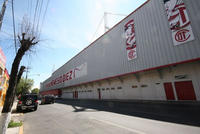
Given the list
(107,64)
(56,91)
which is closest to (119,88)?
(107,64)

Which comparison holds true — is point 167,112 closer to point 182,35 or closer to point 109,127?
point 109,127

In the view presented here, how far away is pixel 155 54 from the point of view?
11594mm

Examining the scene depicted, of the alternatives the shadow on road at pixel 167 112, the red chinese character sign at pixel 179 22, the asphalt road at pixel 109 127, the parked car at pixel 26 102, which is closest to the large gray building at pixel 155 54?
the red chinese character sign at pixel 179 22

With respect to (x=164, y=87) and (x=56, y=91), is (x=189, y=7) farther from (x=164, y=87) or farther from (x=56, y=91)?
(x=56, y=91)

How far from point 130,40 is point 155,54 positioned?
4.36 meters

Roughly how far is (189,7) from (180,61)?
220 inches

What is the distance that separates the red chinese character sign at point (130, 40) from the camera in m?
13.9

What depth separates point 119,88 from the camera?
16812 millimetres

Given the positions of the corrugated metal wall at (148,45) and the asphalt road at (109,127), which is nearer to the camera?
the asphalt road at (109,127)

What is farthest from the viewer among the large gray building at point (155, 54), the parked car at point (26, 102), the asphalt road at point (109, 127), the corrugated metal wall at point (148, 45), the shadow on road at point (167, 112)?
the parked car at point (26, 102)

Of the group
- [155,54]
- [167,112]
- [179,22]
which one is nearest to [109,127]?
[167,112]

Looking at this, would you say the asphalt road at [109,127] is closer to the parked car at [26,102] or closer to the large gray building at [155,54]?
the parked car at [26,102]

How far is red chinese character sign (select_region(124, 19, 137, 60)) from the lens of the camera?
13.9 metres

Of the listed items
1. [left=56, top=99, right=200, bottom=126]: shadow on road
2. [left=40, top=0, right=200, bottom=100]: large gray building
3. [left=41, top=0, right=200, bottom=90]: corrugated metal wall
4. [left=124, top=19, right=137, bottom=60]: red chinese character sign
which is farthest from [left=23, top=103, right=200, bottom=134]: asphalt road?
[left=124, top=19, right=137, bottom=60]: red chinese character sign
